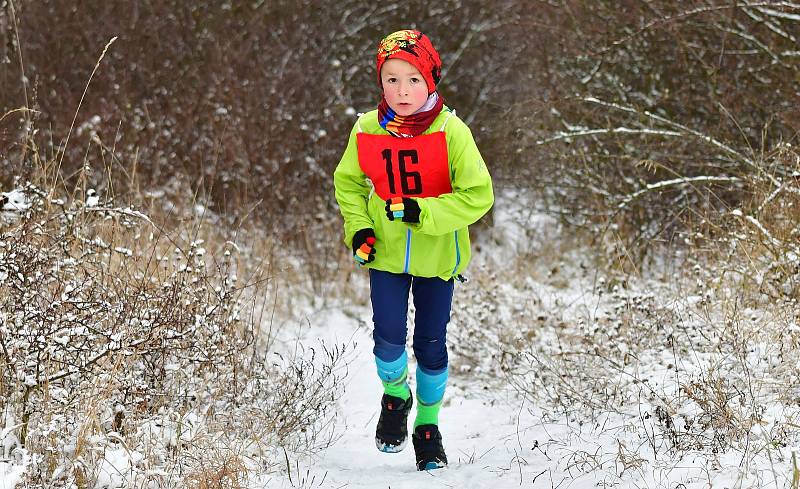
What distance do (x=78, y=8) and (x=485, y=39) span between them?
4894 mm

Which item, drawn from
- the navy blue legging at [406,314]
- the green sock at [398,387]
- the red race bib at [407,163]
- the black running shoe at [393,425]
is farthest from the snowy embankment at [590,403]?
the red race bib at [407,163]

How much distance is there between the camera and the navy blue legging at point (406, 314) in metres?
3.49

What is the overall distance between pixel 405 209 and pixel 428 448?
109cm

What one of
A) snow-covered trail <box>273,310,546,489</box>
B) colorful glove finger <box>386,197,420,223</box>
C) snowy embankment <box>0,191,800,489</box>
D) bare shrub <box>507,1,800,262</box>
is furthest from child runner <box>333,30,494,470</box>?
bare shrub <box>507,1,800,262</box>

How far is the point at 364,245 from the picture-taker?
11.1 ft

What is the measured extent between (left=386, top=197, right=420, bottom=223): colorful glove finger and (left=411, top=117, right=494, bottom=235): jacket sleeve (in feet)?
0.14

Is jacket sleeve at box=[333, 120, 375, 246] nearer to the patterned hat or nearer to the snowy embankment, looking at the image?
the patterned hat

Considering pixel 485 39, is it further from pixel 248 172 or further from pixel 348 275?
pixel 348 275

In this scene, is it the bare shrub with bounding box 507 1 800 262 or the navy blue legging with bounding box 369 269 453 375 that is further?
the bare shrub with bounding box 507 1 800 262

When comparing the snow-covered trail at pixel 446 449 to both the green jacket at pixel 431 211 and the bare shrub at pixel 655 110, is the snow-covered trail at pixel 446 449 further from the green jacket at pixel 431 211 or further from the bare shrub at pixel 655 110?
the bare shrub at pixel 655 110

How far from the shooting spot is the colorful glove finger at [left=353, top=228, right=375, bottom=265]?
3.36m

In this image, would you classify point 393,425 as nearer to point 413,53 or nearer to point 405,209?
point 405,209

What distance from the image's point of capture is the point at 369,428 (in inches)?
178

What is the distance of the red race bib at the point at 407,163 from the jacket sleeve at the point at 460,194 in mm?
49
